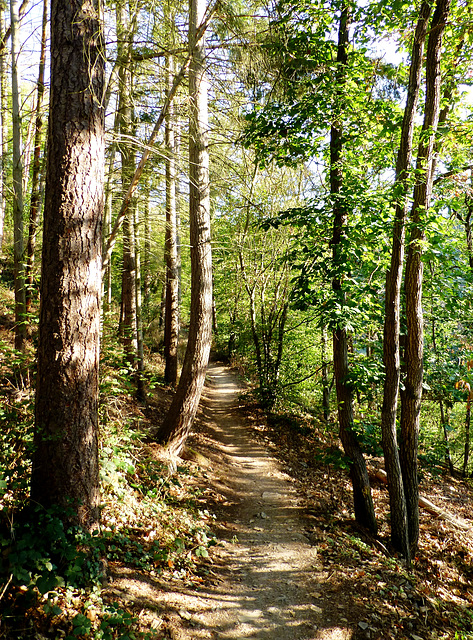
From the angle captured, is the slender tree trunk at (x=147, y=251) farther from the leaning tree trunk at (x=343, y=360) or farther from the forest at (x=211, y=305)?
the leaning tree trunk at (x=343, y=360)

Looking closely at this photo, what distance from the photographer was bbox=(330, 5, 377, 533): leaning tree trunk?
6145 mm

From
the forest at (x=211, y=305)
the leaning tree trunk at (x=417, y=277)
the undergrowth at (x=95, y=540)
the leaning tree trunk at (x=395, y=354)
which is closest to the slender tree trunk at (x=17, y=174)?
the forest at (x=211, y=305)

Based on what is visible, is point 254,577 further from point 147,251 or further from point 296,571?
point 147,251

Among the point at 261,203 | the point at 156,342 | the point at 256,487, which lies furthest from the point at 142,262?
the point at 256,487

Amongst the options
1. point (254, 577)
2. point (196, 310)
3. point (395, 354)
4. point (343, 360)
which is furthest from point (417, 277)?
point (254, 577)

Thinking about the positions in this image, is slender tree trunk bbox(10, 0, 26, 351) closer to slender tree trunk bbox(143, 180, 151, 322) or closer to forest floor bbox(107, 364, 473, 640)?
slender tree trunk bbox(143, 180, 151, 322)

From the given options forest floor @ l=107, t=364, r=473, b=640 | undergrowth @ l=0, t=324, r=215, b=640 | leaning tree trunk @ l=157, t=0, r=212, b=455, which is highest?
leaning tree trunk @ l=157, t=0, r=212, b=455

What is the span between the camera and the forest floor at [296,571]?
12.2 ft

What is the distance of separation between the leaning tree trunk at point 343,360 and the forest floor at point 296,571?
0.45 m

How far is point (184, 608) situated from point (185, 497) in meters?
2.13

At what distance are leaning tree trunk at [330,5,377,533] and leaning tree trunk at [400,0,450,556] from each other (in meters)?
0.77

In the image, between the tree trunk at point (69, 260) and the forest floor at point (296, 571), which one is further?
the forest floor at point (296, 571)

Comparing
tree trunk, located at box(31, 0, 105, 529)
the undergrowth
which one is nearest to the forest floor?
the undergrowth

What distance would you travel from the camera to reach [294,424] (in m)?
10.5
